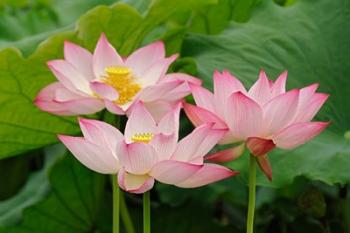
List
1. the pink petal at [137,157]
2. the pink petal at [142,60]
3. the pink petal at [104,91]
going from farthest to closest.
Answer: the pink petal at [142,60]
the pink petal at [104,91]
the pink petal at [137,157]

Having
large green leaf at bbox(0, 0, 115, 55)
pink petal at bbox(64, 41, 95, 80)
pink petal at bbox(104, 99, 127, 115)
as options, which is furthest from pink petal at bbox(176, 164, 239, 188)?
large green leaf at bbox(0, 0, 115, 55)

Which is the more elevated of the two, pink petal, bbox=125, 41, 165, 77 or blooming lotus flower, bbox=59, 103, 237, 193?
blooming lotus flower, bbox=59, 103, 237, 193

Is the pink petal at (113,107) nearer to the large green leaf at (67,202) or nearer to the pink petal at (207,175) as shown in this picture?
the pink petal at (207,175)

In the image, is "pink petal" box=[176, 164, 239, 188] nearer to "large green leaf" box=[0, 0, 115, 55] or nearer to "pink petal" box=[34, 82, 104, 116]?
"pink petal" box=[34, 82, 104, 116]

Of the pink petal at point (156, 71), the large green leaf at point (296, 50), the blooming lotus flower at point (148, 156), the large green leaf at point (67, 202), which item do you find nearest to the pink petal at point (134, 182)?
the blooming lotus flower at point (148, 156)

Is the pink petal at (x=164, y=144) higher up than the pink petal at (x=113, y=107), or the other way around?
the pink petal at (x=164, y=144)

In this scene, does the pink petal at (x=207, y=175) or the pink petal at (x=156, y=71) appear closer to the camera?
the pink petal at (x=207, y=175)

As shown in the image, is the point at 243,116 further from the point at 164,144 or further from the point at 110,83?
the point at 110,83
